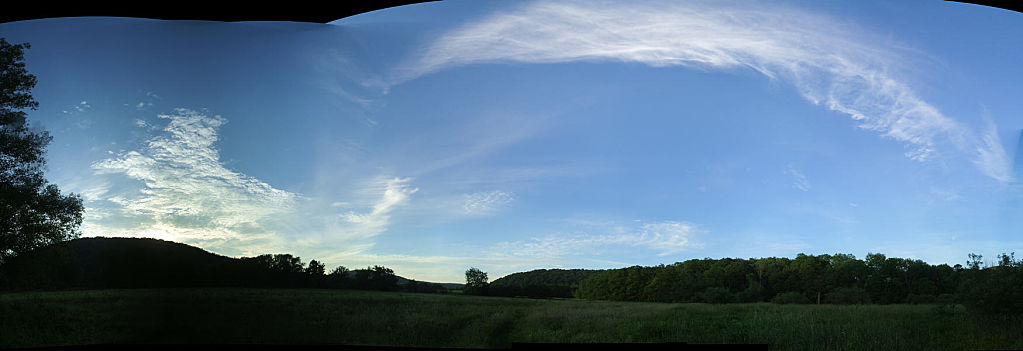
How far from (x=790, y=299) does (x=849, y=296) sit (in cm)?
64

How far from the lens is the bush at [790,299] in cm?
618

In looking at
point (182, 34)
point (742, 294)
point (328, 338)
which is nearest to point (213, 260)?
point (328, 338)

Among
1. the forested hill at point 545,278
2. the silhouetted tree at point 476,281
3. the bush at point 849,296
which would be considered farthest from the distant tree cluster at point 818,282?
the silhouetted tree at point 476,281

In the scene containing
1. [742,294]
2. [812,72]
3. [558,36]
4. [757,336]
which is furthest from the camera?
[558,36]

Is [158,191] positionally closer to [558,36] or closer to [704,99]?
[558,36]

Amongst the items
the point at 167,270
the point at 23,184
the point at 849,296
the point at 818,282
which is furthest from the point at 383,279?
the point at 849,296

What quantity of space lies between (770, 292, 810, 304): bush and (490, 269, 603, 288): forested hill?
2283 mm

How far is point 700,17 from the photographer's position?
7.20 metres

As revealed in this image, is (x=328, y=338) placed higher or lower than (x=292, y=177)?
lower

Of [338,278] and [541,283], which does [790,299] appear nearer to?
[541,283]

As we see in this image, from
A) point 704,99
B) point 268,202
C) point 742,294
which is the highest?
point 704,99

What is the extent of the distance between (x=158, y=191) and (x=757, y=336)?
342 inches

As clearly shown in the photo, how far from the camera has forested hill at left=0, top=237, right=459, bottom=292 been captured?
7324 mm

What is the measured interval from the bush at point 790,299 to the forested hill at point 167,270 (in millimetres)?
4358
